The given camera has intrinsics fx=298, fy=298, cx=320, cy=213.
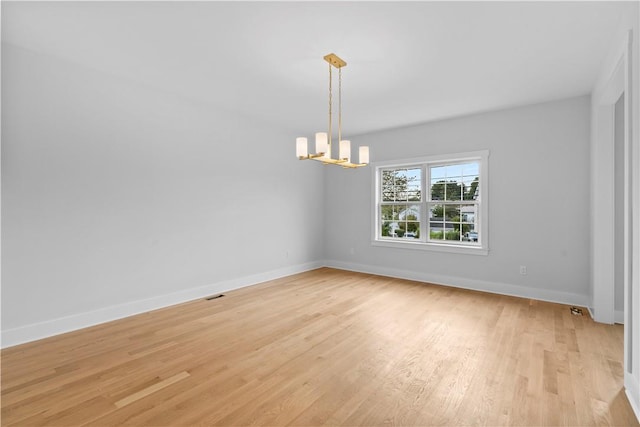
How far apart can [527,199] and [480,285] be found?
58.1 inches

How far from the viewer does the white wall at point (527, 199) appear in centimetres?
402

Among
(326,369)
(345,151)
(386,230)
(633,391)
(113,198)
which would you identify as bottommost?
(326,369)

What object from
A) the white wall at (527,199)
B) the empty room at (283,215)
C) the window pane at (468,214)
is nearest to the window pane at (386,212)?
the empty room at (283,215)

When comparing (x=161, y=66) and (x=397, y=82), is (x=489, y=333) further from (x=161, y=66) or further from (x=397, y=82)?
(x=161, y=66)

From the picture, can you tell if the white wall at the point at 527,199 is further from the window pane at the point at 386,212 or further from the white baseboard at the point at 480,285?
the window pane at the point at 386,212

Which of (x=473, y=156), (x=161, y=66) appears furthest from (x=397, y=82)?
(x=161, y=66)

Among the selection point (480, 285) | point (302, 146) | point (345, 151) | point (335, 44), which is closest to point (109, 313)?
point (302, 146)

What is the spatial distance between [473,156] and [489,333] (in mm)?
2831

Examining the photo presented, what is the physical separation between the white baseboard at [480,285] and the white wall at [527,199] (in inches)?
0.5

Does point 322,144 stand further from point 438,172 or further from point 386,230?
point 386,230

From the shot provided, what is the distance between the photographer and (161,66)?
10.6 ft

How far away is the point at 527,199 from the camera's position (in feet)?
14.3

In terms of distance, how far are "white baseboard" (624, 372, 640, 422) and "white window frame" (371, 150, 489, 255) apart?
269 centimetres

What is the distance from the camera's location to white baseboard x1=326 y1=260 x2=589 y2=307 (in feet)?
13.3
